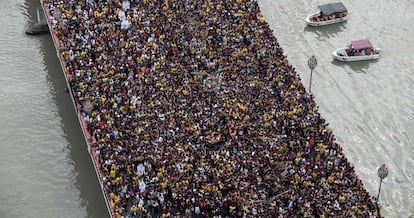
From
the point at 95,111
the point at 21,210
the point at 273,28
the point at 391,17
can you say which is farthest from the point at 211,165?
the point at 391,17

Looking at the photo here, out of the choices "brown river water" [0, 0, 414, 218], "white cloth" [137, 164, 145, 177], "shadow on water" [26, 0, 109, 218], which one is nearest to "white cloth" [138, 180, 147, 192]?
"white cloth" [137, 164, 145, 177]

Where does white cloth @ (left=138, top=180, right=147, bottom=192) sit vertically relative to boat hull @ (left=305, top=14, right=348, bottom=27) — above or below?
above

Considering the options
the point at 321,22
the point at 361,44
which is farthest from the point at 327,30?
the point at 361,44

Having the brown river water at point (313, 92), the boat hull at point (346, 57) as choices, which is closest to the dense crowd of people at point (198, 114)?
the brown river water at point (313, 92)

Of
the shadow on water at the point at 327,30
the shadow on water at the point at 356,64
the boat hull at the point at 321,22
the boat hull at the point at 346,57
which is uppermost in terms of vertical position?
the boat hull at the point at 321,22

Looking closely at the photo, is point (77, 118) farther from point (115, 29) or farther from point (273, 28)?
point (273, 28)

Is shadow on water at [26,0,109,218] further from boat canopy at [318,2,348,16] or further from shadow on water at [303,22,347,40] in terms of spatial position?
boat canopy at [318,2,348,16]

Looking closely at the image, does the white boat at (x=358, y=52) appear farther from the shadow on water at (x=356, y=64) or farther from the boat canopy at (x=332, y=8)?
the boat canopy at (x=332, y=8)
